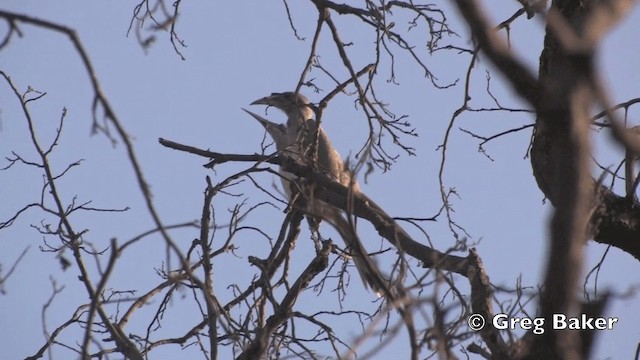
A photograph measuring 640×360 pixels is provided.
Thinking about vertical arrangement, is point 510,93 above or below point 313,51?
below

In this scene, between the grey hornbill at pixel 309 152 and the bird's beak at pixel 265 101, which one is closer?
the grey hornbill at pixel 309 152

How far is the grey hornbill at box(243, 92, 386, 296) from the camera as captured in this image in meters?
2.86

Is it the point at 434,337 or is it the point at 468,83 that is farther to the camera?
the point at 468,83

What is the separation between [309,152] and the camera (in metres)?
4.91

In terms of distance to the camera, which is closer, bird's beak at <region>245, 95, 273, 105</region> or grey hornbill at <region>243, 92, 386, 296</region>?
grey hornbill at <region>243, 92, 386, 296</region>

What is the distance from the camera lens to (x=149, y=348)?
389 cm

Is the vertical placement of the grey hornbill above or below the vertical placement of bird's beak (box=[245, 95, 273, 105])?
below

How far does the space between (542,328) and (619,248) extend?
7.50ft

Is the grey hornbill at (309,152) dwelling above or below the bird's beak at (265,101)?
below

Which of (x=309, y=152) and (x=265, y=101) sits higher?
(x=265, y=101)

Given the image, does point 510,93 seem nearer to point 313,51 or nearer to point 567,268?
point 567,268

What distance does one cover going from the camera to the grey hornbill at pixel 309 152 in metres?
2.86

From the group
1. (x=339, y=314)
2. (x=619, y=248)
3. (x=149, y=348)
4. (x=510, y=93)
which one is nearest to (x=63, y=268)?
(x=149, y=348)

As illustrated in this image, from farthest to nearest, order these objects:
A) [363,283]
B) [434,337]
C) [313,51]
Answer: [363,283]
[313,51]
[434,337]
